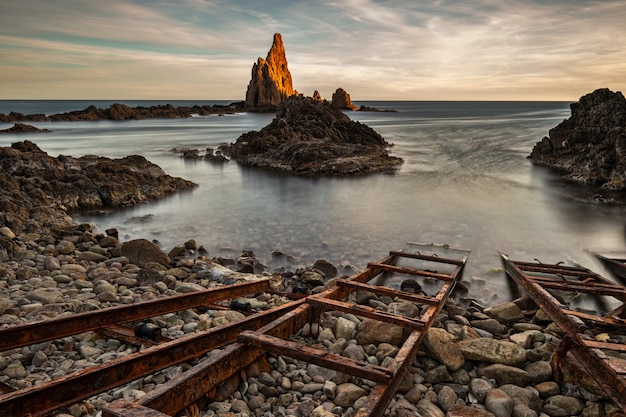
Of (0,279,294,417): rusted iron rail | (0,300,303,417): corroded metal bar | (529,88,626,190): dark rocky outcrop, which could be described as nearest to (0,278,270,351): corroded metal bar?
(0,279,294,417): rusted iron rail

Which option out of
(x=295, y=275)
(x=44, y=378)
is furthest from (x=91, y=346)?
(x=295, y=275)

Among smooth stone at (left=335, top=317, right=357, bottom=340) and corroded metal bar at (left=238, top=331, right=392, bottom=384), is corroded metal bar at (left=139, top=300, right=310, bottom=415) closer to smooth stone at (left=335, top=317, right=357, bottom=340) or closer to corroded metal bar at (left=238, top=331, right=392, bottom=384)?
corroded metal bar at (left=238, top=331, right=392, bottom=384)

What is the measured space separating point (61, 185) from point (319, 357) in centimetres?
1311

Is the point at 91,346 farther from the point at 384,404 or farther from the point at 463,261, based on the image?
the point at 463,261

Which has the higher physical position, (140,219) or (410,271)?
(410,271)

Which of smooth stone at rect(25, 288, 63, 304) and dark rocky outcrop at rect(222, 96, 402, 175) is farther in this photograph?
dark rocky outcrop at rect(222, 96, 402, 175)

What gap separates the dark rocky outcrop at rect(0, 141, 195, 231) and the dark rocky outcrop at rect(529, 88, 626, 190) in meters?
18.2

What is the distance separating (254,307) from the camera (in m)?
5.66

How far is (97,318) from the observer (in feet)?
15.1

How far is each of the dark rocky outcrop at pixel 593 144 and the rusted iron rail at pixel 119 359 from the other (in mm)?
18260

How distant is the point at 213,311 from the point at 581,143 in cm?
2415

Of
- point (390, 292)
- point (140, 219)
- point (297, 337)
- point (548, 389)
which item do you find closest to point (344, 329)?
point (297, 337)

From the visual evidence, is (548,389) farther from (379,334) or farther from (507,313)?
(507,313)

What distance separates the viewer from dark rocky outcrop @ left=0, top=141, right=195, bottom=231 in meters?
10.5
